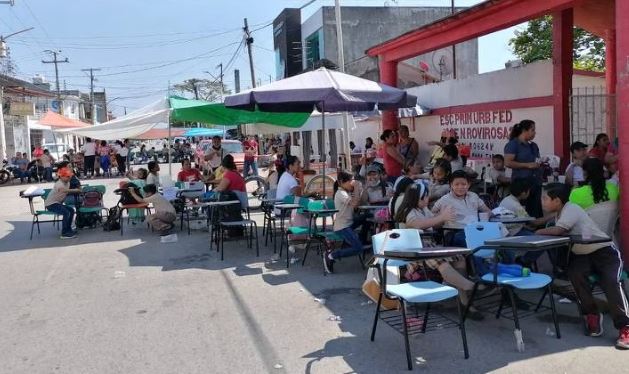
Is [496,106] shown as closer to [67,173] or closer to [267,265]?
[267,265]

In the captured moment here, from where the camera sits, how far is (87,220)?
1138cm

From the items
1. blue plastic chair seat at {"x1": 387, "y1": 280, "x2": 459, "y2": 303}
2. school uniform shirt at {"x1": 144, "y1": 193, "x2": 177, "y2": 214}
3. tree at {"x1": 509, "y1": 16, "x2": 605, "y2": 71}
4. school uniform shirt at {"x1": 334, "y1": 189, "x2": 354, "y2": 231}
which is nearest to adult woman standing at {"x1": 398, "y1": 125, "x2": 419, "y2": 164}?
school uniform shirt at {"x1": 334, "y1": 189, "x2": 354, "y2": 231}

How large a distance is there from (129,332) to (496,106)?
886 centimetres

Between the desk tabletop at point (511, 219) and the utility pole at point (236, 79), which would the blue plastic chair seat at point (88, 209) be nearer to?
the desk tabletop at point (511, 219)

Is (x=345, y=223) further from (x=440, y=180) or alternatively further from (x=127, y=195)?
(x=127, y=195)

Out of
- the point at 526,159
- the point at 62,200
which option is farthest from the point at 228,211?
the point at 526,159

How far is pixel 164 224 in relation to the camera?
407 inches

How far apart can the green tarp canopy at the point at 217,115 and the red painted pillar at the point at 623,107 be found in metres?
6.69

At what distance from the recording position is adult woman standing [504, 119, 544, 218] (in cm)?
721

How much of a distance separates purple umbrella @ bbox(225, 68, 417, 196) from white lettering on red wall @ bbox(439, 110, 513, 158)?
3.49 meters

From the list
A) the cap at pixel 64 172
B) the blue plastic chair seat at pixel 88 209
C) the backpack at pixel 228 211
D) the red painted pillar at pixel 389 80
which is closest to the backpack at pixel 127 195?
the blue plastic chair seat at pixel 88 209

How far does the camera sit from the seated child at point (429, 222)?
15.8ft

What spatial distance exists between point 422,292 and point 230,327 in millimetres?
1902

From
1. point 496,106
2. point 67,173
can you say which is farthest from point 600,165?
point 67,173
